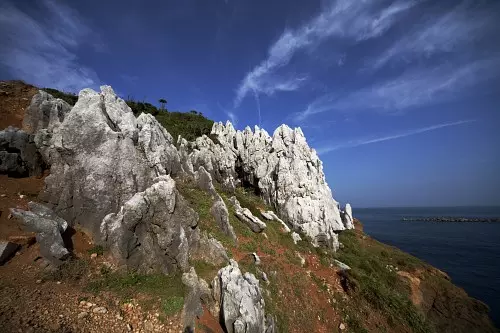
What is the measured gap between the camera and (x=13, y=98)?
25.0m

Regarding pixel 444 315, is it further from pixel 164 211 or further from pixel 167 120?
pixel 167 120

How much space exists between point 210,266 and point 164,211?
4.50 meters

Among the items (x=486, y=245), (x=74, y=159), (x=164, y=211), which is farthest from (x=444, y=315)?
(x=486, y=245)

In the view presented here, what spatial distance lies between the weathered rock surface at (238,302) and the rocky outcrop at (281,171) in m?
15.7

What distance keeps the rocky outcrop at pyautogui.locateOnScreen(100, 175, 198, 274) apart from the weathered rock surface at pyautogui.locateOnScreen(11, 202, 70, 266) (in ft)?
6.44

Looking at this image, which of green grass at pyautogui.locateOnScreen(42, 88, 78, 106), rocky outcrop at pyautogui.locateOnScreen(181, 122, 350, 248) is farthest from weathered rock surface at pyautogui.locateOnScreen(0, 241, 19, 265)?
green grass at pyautogui.locateOnScreen(42, 88, 78, 106)

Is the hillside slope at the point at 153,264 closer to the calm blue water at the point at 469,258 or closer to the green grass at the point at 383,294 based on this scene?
the green grass at the point at 383,294

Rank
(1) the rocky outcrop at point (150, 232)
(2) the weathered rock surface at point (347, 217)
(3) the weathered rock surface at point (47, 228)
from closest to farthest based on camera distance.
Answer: (3) the weathered rock surface at point (47, 228) → (1) the rocky outcrop at point (150, 232) → (2) the weathered rock surface at point (347, 217)

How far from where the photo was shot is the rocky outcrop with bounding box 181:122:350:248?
33.5m

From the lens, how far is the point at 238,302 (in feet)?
43.1

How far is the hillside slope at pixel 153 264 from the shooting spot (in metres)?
11.2

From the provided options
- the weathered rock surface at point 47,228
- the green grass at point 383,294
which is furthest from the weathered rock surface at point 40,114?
the green grass at point 383,294

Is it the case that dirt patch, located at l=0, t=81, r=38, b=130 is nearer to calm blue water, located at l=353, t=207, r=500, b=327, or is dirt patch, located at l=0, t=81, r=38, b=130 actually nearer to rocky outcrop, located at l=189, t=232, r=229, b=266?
rocky outcrop, located at l=189, t=232, r=229, b=266

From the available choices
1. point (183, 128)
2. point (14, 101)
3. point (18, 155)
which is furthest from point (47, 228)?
point (183, 128)
